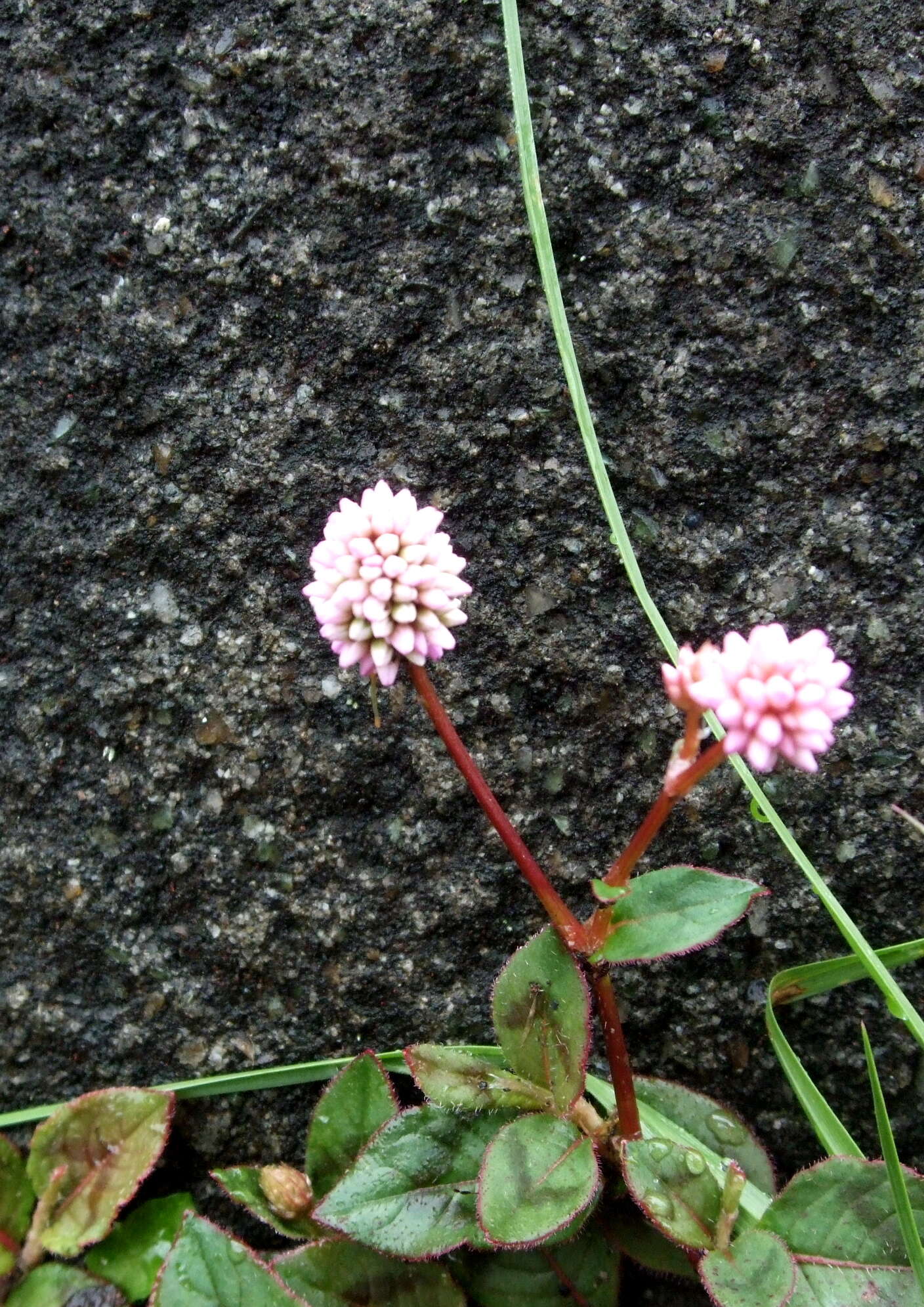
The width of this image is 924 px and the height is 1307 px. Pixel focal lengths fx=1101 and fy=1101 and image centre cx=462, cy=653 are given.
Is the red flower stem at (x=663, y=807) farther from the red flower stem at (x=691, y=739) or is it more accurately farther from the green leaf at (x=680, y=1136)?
the green leaf at (x=680, y=1136)

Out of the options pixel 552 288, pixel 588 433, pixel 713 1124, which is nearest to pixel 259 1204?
pixel 713 1124

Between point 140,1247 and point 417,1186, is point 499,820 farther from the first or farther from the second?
point 140,1247

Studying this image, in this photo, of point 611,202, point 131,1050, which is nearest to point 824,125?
point 611,202

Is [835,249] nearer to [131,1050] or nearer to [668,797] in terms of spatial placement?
[668,797]

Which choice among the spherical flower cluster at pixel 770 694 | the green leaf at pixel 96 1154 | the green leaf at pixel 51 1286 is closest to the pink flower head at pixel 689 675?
the spherical flower cluster at pixel 770 694

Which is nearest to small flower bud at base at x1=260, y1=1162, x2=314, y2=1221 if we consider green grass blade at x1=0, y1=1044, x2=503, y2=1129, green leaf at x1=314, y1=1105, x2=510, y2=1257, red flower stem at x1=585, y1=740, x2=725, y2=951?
green grass blade at x1=0, y1=1044, x2=503, y2=1129
